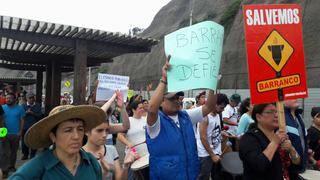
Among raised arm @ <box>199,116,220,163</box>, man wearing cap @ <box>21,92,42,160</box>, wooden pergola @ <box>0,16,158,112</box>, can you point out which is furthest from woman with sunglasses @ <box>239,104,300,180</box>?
man wearing cap @ <box>21,92,42,160</box>

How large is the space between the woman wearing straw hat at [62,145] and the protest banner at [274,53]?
1.55m

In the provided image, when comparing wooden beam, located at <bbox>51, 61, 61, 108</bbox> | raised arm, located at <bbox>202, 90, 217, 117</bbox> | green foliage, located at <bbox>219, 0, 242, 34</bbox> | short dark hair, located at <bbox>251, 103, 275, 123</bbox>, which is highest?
green foliage, located at <bbox>219, 0, 242, 34</bbox>

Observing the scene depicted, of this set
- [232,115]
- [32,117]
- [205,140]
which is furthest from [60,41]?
[205,140]

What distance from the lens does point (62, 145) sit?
2.44m

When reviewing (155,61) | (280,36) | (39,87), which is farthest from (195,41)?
(155,61)

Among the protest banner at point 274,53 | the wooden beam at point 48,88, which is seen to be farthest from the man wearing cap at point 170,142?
the wooden beam at point 48,88

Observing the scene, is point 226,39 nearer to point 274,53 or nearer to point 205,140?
point 205,140

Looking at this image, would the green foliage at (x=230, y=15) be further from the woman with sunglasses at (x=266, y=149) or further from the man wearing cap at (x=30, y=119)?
the woman with sunglasses at (x=266, y=149)

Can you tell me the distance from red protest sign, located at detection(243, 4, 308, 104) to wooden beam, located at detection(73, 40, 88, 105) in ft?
22.2

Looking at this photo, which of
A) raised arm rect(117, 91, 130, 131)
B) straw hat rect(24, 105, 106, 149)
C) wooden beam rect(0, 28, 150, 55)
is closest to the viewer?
straw hat rect(24, 105, 106, 149)

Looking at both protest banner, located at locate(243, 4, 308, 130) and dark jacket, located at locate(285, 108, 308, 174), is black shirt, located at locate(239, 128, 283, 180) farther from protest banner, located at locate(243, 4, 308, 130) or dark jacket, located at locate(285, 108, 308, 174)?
dark jacket, located at locate(285, 108, 308, 174)

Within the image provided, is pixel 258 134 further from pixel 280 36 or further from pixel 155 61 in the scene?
pixel 155 61

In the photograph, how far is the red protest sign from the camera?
3465mm

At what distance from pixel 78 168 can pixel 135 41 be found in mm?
7814
